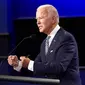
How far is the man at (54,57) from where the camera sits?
1.68m

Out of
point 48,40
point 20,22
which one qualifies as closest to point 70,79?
point 48,40

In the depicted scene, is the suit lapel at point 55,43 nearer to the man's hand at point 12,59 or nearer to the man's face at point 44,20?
the man's face at point 44,20

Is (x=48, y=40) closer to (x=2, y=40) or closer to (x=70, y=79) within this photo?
(x=70, y=79)

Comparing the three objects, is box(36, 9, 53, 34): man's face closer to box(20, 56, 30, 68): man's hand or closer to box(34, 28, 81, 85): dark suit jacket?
box(34, 28, 81, 85): dark suit jacket

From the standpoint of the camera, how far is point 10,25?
433cm

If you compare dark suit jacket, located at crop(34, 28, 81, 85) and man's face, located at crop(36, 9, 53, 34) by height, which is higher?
man's face, located at crop(36, 9, 53, 34)

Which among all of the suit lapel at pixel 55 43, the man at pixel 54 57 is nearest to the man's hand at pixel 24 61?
the man at pixel 54 57

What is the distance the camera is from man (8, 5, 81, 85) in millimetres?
1678

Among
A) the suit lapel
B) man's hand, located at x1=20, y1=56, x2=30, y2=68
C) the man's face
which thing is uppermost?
the man's face

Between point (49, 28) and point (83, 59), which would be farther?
point (83, 59)

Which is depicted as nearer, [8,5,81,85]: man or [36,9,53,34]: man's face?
[8,5,81,85]: man

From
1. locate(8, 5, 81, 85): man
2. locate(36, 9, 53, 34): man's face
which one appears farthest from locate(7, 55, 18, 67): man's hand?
locate(36, 9, 53, 34): man's face

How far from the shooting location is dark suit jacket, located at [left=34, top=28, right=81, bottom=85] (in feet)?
5.46

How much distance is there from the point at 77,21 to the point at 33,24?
0.62 m
